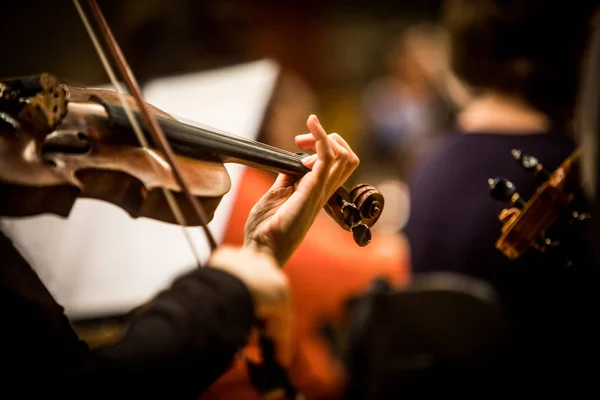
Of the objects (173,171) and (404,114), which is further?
(404,114)

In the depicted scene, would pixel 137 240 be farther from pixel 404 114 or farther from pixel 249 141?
pixel 404 114

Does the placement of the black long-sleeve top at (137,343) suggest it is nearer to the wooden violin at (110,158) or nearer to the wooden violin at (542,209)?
the wooden violin at (110,158)

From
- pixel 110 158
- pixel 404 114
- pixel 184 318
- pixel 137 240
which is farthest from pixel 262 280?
pixel 404 114

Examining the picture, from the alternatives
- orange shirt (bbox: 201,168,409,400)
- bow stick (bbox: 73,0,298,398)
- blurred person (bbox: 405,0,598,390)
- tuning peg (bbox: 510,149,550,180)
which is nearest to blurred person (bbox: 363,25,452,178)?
orange shirt (bbox: 201,168,409,400)

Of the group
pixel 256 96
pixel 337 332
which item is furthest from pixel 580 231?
pixel 337 332

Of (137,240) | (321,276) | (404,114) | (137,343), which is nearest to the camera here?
(137,343)

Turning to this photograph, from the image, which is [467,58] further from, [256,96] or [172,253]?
[172,253]

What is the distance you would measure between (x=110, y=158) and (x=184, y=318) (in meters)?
0.17

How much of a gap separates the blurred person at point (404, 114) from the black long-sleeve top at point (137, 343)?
277 cm

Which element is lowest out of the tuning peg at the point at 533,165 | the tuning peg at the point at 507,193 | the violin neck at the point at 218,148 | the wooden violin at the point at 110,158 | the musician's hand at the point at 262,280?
the musician's hand at the point at 262,280

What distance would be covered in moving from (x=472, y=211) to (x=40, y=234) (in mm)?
649

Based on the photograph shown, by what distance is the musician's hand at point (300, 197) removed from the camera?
529 millimetres

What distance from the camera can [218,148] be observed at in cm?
55

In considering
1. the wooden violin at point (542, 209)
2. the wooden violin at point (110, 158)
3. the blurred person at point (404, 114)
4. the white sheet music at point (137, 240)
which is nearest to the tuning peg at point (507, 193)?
the wooden violin at point (542, 209)
